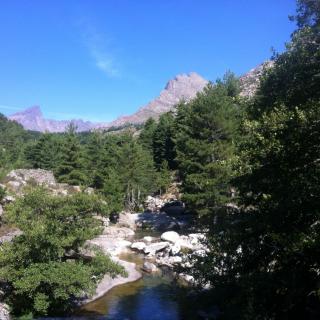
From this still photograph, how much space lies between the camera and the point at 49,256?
22.1 m

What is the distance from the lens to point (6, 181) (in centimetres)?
5359

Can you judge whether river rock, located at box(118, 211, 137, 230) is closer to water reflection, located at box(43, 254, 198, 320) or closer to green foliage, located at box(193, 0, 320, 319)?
water reflection, located at box(43, 254, 198, 320)

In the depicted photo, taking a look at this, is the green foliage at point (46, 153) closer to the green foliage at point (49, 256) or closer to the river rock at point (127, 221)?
the river rock at point (127, 221)

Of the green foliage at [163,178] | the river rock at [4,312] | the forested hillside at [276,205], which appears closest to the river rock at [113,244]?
the river rock at [4,312]

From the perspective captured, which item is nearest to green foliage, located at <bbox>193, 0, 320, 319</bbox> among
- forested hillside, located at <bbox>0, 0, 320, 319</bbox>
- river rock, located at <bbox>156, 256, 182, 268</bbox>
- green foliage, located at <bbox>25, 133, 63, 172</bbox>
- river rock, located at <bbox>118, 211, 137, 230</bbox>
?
forested hillside, located at <bbox>0, 0, 320, 319</bbox>

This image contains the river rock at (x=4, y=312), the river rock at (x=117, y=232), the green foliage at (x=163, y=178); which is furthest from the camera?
the green foliage at (x=163, y=178)

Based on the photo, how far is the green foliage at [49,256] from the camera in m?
21.4

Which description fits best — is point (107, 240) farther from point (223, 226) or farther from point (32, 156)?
point (32, 156)

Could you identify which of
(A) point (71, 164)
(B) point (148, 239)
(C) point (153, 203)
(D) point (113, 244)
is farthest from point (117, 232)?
(C) point (153, 203)

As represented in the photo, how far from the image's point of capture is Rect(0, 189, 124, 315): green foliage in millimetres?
21359

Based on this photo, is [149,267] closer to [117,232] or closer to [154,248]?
[154,248]

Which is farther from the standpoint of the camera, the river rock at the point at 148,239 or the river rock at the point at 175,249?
the river rock at the point at 148,239

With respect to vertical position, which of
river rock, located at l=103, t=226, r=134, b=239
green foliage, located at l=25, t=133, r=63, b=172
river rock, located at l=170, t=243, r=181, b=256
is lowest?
river rock, located at l=170, t=243, r=181, b=256

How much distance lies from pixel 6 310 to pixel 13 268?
7.10 feet
